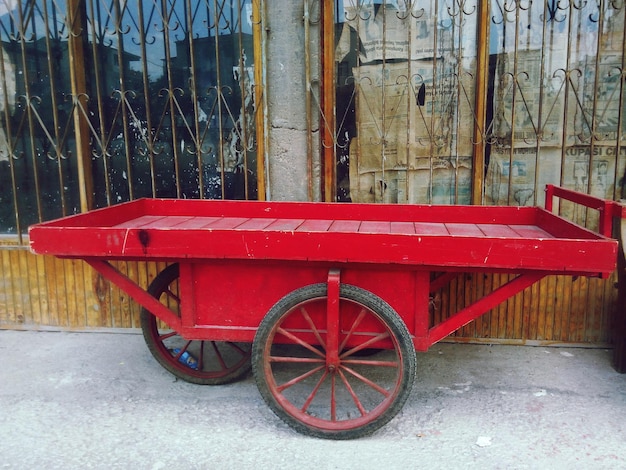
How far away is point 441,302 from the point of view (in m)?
3.97

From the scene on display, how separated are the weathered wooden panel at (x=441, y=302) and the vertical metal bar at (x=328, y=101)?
1.12m

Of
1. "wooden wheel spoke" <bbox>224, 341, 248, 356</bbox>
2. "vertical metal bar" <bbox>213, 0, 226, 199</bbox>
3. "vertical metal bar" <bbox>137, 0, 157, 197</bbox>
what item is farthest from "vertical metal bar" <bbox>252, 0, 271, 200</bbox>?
"wooden wheel spoke" <bbox>224, 341, 248, 356</bbox>

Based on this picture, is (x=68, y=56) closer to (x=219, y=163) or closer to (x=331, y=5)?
(x=219, y=163)

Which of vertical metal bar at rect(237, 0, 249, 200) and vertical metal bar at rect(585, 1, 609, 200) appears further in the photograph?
vertical metal bar at rect(237, 0, 249, 200)

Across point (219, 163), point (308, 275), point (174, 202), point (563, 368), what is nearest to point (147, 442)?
point (308, 275)

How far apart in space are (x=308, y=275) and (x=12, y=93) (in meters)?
2.92

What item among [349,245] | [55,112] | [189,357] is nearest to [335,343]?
[349,245]

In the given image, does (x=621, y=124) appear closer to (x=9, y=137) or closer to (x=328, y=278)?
(x=328, y=278)

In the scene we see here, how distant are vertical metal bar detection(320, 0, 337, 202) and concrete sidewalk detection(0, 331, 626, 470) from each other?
141 cm

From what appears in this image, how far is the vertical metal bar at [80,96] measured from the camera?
13.1 feet

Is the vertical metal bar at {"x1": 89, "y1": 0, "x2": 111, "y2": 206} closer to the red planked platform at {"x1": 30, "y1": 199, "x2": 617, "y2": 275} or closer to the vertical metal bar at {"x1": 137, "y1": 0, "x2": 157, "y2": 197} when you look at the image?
the vertical metal bar at {"x1": 137, "y1": 0, "x2": 157, "y2": 197}

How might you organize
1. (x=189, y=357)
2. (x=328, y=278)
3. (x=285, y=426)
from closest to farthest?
(x=328, y=278) < (x=285, y=426) < (x=189, y=357)

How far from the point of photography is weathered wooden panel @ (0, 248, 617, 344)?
3855 millimetres

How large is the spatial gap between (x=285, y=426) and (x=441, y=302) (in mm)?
1624
